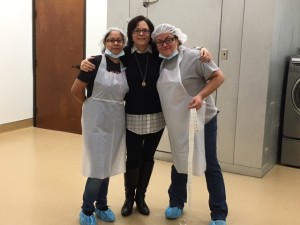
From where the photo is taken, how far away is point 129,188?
258 cm

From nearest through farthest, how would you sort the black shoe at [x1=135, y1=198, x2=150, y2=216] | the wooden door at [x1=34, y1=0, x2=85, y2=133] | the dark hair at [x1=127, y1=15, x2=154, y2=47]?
the dark hair at [x1=127, y1=15, x2=154, y2=47] < the black shoe at [x1=135, y1=198, x2=150, y2=216] < the wooden door at [x1=34, y1=0, x2=85, y2=133]

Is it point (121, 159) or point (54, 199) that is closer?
point (121, 159)

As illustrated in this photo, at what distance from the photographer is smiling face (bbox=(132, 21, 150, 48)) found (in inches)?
89.3

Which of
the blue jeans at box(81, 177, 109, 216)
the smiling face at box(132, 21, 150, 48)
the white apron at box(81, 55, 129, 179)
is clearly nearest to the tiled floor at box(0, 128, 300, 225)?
the blue jeans at box(81, 177, 109, 216)

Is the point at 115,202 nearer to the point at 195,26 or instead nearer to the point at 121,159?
the point at 121,159

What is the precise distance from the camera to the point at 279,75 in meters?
3.66

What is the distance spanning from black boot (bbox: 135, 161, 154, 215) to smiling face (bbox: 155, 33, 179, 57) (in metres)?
0.76

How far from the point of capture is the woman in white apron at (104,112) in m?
2.24

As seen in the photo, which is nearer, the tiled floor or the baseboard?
the tiled floor

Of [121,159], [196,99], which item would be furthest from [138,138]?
[196,99]

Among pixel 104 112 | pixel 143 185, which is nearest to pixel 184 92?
pixel 104 112

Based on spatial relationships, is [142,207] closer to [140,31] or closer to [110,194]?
[110,194]

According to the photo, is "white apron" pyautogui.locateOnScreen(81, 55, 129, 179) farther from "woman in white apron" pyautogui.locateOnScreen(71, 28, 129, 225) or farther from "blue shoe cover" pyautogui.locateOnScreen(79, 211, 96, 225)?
"blue shoe cover" pyautogui.locateOnScreen(79, 211, 96, 225)

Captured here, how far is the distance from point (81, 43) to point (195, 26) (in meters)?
1.75
